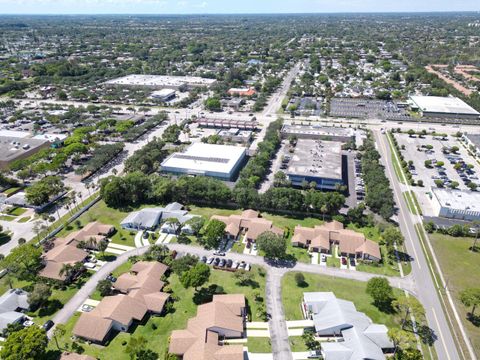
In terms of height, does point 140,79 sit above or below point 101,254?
above

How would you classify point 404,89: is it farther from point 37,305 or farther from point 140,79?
point 37,305

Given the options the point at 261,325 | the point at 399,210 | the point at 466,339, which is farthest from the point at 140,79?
the point at 466,339

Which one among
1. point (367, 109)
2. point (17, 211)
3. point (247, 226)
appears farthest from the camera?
point (367, 109)

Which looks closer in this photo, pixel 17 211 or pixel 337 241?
pixel 337 241

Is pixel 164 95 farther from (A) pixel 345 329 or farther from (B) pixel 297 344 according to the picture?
(A) pixel 345 329

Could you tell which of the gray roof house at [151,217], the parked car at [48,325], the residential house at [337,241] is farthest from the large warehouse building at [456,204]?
the parked car at [48,325]

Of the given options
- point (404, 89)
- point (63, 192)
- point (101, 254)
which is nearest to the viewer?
point (101, 254)

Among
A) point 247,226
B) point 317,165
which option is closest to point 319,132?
point 317,165

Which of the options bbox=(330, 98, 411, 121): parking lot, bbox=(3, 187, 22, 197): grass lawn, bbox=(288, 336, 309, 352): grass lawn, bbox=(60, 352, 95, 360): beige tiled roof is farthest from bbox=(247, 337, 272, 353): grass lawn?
bbox=(330, 98, 411, 121): parking lot
